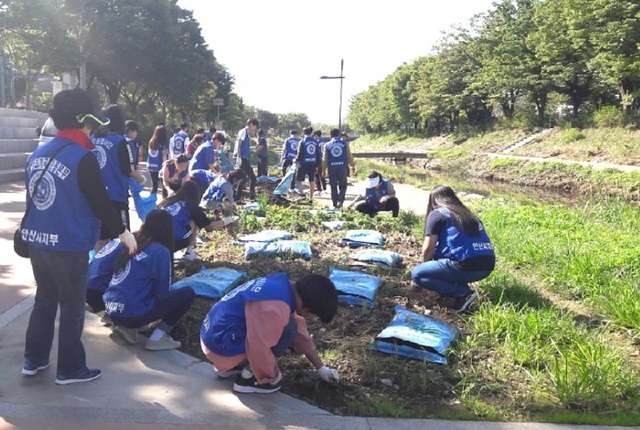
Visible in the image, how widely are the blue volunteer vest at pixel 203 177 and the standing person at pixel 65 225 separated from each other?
18.1 ft

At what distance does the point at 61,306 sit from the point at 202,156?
21.4 feet

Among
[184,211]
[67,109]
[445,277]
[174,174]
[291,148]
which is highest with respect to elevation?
[67,109]

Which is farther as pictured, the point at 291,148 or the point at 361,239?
the point at 291,148

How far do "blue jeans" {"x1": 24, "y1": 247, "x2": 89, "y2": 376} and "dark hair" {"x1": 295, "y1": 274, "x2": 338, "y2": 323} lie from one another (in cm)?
133

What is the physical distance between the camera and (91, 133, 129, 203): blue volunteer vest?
518 centimetres

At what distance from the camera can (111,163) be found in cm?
520

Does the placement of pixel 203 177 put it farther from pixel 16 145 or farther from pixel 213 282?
pixel 16 145

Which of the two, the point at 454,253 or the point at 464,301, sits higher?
the point at 454,253

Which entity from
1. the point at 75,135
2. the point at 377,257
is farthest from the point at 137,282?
the point at 377,257

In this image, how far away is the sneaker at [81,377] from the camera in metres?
3.20

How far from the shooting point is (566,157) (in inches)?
1108

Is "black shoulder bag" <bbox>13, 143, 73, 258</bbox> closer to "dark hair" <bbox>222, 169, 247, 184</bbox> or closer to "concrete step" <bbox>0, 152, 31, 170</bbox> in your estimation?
Result: "dark hair" <bbox>222, 169, 247, 184</bbox>

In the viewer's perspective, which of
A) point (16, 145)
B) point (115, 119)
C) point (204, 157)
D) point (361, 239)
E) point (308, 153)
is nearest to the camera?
point (115, 119)

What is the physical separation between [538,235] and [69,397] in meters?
6.86
